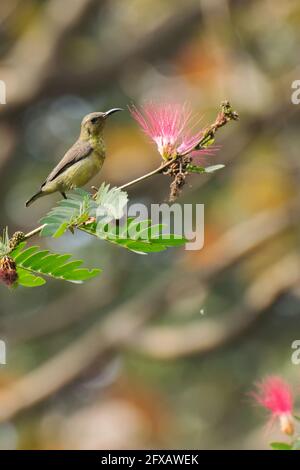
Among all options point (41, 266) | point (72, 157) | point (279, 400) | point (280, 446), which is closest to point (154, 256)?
point (279, 400)

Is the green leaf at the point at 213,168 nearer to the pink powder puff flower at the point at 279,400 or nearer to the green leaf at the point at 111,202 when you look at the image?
the green leaf at the point at 111,202

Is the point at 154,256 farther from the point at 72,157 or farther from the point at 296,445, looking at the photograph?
the point at 296,445

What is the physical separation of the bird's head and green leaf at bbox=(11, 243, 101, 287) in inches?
17.7

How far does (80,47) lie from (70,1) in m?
1.65

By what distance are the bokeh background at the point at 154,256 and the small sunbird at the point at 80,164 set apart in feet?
13.0

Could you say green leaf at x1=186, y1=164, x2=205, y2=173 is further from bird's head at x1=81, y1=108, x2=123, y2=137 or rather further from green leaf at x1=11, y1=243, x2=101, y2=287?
bird's head at x1=81, y1=108, x2=123, y2=137

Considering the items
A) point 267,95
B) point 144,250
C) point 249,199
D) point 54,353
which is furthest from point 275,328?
point 144,250

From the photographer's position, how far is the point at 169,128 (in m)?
1.47

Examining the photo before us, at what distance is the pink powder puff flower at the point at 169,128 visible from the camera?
1367 mm

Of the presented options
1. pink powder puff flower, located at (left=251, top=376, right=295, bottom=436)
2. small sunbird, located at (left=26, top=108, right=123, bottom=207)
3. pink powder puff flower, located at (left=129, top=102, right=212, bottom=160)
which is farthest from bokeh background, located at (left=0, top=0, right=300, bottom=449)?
pink powder puff flower, located at (left=129, top=102, right=212, bottom=160)

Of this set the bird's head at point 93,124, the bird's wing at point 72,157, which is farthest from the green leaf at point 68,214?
the bird's head at point 93,124

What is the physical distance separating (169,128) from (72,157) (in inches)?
10.6

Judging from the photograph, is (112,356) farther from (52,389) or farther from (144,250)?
(144,250)

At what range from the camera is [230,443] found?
23.6 ft
